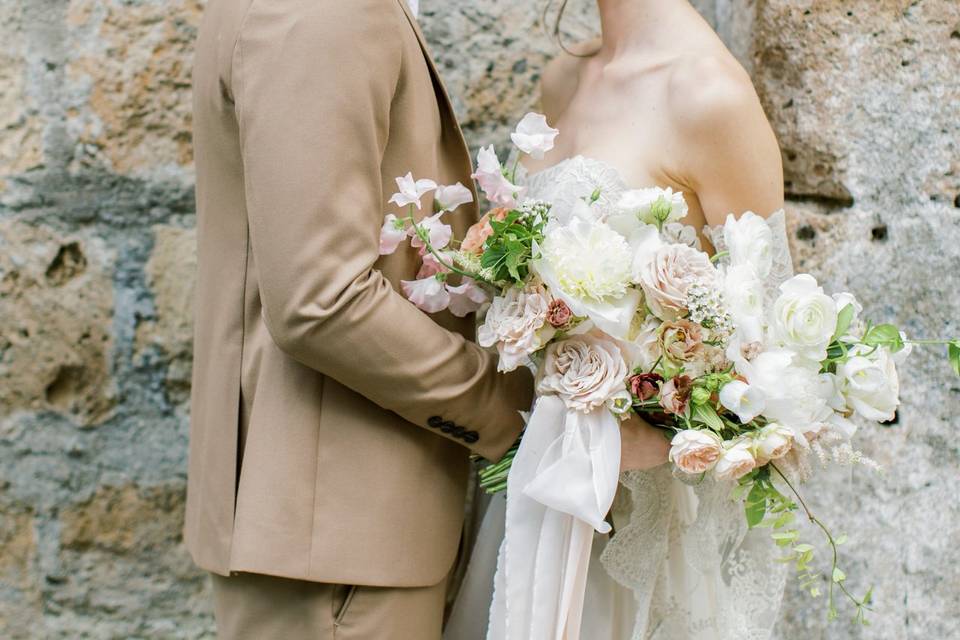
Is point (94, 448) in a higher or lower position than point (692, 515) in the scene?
lower

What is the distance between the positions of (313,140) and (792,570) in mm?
1336

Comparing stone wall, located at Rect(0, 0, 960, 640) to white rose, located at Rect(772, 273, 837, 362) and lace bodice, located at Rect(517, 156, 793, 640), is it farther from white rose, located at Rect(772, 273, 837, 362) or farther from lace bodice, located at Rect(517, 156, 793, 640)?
white rose, located at Rect(772, 273, 837, 362)

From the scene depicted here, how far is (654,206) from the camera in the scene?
4.31 feet

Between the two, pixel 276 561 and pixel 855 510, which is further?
pixel 855 510

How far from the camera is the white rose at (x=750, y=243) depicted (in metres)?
1.33

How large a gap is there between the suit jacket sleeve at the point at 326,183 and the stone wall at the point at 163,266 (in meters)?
0.80

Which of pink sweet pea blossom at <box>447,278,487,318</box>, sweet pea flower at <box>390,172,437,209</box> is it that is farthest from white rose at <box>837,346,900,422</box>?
sweet pea flower at <box>390,172,437,209</box>

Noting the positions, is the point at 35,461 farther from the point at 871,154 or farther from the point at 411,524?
the point at 871,154

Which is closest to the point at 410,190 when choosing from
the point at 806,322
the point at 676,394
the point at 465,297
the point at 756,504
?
the point at 465,297

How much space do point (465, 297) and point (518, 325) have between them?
0.55ft

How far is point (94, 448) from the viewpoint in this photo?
6.44ft

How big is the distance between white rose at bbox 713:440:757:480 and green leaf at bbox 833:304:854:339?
0.21 metres

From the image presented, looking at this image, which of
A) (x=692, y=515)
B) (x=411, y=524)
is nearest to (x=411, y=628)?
(x=411, y=524)

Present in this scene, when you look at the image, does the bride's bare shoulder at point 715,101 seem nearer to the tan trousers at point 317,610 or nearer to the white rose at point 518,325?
the white rose at point 518,325
